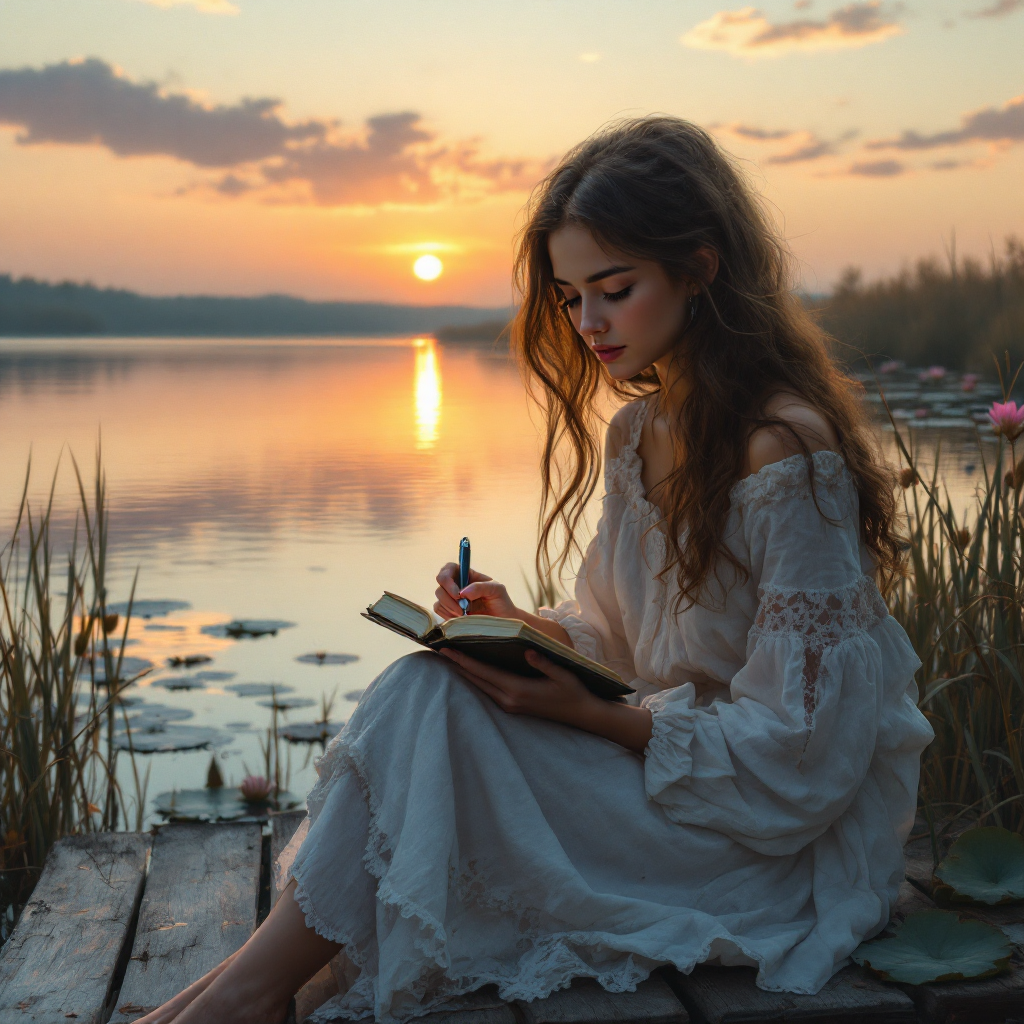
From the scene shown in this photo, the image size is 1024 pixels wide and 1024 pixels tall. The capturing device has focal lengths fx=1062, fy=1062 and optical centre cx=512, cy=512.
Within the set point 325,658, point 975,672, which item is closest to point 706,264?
point 975,672

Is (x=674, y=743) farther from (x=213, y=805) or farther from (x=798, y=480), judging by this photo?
(x=213, y=805)

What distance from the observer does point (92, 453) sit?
631 centimetres

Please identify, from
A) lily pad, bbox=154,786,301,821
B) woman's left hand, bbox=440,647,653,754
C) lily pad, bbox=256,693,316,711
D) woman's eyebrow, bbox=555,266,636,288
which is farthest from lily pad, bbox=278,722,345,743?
woman's eyebrow, bbox=555,266,636,288

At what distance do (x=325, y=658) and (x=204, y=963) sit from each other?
2104 mm

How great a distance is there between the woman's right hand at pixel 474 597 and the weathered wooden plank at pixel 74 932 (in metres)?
0.71

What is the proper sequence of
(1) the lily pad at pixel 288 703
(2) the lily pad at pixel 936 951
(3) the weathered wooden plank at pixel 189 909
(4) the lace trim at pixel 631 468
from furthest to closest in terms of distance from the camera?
(1) the lily pad at pixel 288 703
(4) the lace trim at pixel 631 468
(3) the weathered wooden plank at pixel 189 909
(2) the lily pad at pixel 936 951

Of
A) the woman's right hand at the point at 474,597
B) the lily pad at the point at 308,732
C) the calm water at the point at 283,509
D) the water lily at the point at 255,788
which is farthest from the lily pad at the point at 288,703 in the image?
the woman's right hand at the point at 474,597

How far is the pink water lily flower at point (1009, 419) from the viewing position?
203cm

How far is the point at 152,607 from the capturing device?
4.01 metres

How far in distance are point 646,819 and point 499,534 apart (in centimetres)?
357

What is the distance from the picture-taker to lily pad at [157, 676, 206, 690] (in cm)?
340

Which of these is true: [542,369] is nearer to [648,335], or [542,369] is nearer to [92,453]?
[648,335]

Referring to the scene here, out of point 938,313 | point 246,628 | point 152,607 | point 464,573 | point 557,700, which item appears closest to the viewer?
point 557,700

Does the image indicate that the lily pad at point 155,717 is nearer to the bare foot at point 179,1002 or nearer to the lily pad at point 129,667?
the lily pad at point 129,667
